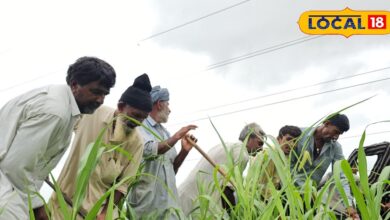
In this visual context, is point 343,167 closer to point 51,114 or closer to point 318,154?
point 51,114

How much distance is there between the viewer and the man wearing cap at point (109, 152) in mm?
2422

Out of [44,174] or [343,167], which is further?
[44,174]

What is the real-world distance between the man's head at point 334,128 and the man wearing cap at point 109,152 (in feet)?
4.54

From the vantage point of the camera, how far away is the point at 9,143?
71.9 inches

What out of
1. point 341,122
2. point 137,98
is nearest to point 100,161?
point 137,98

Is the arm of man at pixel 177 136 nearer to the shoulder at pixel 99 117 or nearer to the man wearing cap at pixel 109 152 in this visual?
the man wearing cap at pixel 109 152

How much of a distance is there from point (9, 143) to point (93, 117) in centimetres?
73

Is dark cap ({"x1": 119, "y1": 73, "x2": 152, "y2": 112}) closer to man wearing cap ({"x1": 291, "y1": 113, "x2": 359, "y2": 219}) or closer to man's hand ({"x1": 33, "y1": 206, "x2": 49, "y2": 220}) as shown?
man's hand ({"x1": 33, "y1": 206, "x2": 49, "y2": 220})

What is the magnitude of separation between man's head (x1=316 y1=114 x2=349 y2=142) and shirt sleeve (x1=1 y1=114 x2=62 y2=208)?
6.98 ft

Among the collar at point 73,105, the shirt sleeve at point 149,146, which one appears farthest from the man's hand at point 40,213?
the shirt sleeve at point 149,146

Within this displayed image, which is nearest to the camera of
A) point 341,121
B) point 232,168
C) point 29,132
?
point 232,168

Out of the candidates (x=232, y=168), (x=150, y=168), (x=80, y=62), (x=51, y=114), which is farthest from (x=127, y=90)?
(x=232, y=168)

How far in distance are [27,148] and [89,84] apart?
0.31 metres

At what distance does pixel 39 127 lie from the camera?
5.89 ft
